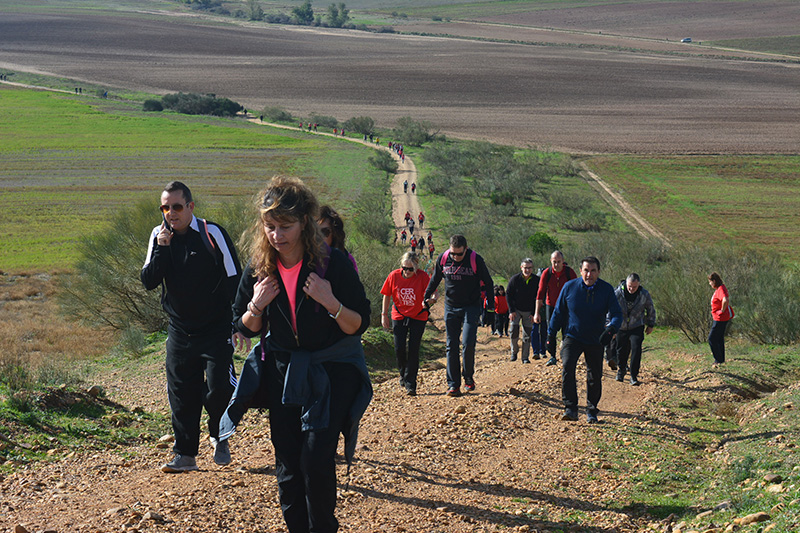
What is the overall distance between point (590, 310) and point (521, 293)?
150 inches

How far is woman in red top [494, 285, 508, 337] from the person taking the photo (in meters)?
15.4

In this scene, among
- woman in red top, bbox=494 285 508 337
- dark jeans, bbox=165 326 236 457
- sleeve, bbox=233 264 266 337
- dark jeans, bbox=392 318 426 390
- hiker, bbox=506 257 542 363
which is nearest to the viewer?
sleeve, bbox=233 264 266 337

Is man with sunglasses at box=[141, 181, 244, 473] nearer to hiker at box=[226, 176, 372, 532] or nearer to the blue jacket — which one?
hiker at box=[226, 176, 372, 532]

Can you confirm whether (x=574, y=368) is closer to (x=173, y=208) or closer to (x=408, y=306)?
(x=408, y=306)

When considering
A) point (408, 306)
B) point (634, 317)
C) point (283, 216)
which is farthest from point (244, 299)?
point (634, 317)

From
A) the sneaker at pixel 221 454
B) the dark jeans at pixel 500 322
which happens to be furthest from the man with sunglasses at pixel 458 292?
the dark jeans at pixel 500 322

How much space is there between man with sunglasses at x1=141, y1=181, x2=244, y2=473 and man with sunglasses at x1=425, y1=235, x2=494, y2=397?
3810 mm

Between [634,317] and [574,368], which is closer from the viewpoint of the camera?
[574,368]

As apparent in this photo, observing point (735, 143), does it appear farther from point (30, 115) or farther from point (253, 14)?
point (253, 14)

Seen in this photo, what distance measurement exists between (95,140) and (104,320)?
49.3 m

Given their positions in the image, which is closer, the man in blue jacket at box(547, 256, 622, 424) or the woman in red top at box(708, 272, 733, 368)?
the man in blue jacket at box(547, 256, 622, 424)

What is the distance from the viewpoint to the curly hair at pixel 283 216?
Answer: 4.14 meters

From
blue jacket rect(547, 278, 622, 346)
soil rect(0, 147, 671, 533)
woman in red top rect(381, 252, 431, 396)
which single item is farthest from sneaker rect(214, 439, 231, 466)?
blue jacket rect(547, 278, 622, 346)

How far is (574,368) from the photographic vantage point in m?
8.41
